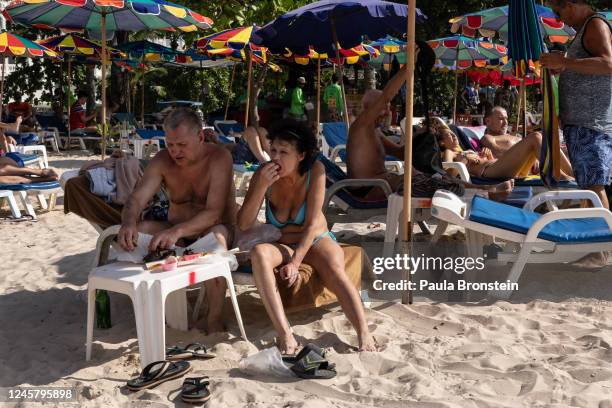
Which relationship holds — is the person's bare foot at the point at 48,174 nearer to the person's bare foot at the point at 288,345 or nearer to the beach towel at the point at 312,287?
the beach towel at the point at 312,287

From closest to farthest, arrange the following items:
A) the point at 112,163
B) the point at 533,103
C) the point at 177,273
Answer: the point at 177,273 → the point at 112,163 → the point at 533,103

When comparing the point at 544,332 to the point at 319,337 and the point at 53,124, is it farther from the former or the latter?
the point at 53,124

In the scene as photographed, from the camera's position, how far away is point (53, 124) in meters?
16.6

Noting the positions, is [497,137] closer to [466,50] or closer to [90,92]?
[466,50]

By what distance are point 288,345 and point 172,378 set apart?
1.90 ft

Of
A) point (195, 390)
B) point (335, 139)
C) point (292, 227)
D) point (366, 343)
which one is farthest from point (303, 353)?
point (335, 139)

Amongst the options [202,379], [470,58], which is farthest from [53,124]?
[202,379]

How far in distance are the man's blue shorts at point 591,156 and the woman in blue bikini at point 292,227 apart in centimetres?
203

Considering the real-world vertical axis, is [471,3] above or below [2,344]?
above

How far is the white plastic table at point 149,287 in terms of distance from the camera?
316cm

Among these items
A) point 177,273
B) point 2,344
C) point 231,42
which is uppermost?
point 231,42

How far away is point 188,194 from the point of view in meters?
3.98

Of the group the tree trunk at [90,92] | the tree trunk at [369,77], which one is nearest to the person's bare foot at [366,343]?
the tree trunk at [369,77]

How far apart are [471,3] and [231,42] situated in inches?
477
